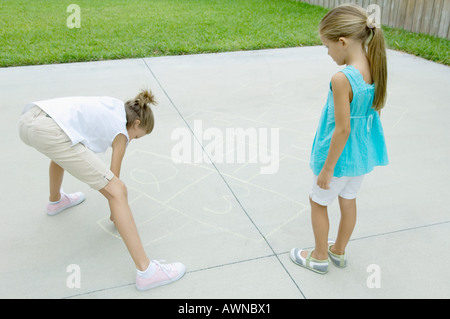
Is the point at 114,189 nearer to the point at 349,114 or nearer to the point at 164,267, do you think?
the point at 164,267

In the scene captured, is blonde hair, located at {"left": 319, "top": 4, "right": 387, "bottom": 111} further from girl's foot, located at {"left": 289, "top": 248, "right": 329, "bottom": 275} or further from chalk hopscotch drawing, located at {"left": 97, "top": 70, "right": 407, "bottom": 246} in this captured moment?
chalk hopscotch drawing, located at {"left": 97, "top": 70, "right": 407, "bottom": 246}

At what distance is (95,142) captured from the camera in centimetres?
206

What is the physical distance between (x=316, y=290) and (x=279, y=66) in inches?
160

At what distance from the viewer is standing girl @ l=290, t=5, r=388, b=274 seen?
1743 millimetres

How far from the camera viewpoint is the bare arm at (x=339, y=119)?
1705 mm

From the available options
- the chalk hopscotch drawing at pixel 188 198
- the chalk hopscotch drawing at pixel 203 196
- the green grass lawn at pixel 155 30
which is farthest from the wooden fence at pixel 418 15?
the chalk hopscotch drawing at pixel 188 198

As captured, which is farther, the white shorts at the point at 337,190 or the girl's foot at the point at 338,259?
the girl's foot at the point at 338,259

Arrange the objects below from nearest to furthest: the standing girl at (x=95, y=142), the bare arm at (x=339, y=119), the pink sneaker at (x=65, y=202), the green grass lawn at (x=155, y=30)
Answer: the bare arm at (x=339, y=119) → the standing girl at (x=95, y=142) → the pink sneaker at (x=65, y=202) → the green grass lawn at (x=155, y=30)

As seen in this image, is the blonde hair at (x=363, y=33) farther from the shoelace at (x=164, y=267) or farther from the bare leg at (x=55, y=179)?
the bare leg at (x=55, y=179)

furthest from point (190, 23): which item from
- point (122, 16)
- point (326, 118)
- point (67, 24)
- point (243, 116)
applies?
point (326, 118)

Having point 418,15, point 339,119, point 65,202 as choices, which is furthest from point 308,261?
point 418,15

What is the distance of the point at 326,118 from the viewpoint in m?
1.92

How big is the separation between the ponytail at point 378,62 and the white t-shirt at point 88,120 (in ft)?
3.93

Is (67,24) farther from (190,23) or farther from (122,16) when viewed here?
(190,23)
